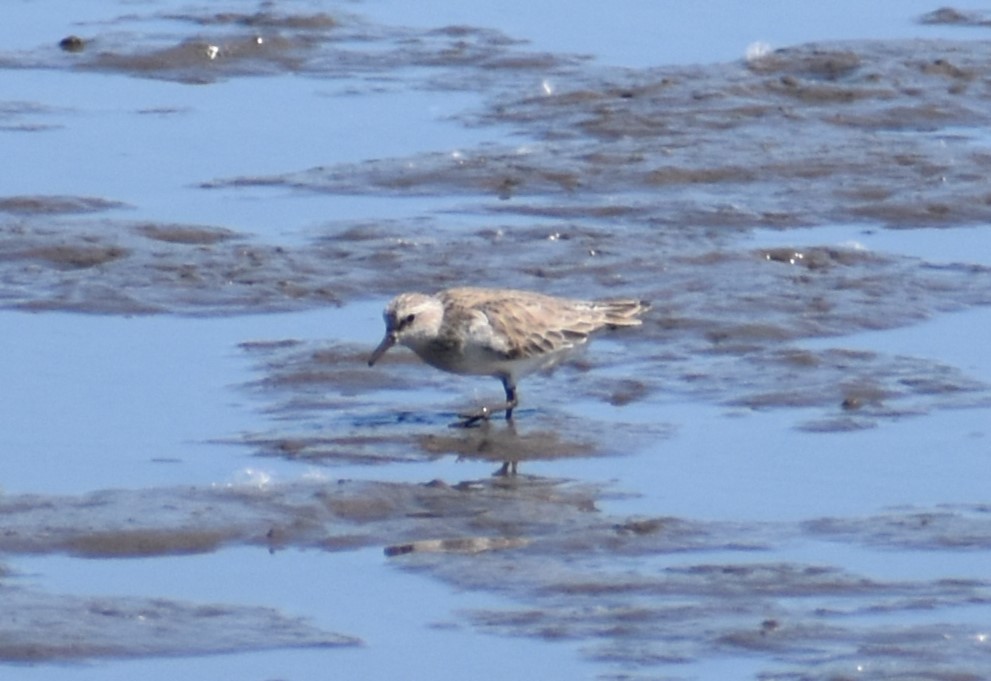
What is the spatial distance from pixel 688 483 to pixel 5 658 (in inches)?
135

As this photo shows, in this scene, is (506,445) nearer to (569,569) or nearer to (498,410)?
(498,410)

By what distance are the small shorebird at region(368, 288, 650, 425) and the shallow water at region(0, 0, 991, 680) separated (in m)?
0.27

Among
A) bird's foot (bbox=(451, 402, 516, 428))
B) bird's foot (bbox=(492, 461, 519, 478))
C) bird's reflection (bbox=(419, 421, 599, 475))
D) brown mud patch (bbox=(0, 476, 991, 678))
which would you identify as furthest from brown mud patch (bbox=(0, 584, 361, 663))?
bird's foot (bbox=(451, 402, 516, 428))

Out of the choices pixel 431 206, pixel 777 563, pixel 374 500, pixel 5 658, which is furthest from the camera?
pixel 431 206

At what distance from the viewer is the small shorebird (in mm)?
12633

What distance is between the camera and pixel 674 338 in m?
14.0

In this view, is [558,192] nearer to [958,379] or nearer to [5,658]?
[958,379]

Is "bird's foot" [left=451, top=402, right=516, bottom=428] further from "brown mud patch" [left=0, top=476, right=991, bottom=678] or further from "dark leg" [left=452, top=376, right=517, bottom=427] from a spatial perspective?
"brown mud patch" [left=0, top=476, right=991, bottom=678]

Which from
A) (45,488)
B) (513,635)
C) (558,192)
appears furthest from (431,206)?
(513,635)

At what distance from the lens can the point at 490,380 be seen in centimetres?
1389

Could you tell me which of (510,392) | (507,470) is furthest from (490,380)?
(507,470)

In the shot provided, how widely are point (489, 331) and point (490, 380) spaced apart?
124 cm

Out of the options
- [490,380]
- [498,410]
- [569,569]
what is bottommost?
[490,380]

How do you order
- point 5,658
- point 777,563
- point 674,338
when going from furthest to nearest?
point 674,338, point 777,563, point 5,658
